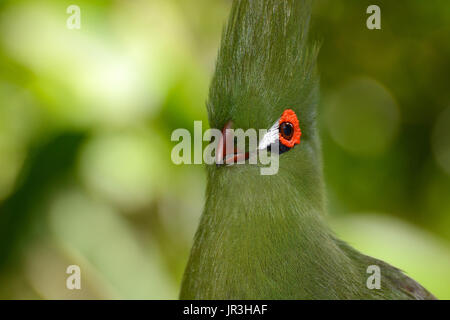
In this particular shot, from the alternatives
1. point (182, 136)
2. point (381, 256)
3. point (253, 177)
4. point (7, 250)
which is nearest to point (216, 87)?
point (253, 177)

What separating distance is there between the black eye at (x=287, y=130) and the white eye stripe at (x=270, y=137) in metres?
0.03

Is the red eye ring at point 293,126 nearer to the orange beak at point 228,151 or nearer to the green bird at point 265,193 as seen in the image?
the green bird at point 265,193

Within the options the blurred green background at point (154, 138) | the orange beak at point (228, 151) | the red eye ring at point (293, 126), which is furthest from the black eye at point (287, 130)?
the blurred green background at point (154, 138)

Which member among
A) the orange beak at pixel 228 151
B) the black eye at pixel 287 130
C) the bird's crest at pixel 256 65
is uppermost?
the bird's crest at pixel 256 65

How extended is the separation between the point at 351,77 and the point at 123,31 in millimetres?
1579

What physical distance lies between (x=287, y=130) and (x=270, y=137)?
0.31 ft

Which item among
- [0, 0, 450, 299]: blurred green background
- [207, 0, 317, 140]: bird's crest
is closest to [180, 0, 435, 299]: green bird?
[207, 0, 317, 140]: bird's crest

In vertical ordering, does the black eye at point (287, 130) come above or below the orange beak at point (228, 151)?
above

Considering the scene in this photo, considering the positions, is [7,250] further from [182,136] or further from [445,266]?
[445,266]

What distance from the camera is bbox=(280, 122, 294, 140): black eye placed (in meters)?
1.80

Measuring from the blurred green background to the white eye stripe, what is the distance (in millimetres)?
1225

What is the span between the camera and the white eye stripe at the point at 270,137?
5.76 ft

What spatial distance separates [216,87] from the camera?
5.96 ft

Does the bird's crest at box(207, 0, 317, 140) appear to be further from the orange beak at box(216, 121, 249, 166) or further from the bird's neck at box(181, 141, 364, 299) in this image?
the bird's neck at box(181, 141, 364, 299)
